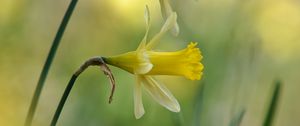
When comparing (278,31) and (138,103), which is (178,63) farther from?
(278,31)

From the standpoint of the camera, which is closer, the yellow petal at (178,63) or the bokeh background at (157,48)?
the yellow petal at (178,63)

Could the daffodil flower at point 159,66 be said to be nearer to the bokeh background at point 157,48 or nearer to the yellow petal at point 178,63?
the yellow petal at point 178,63

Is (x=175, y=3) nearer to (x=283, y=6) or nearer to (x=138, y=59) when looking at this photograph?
(x=283, y=6)

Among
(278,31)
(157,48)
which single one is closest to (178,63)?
(157,48)

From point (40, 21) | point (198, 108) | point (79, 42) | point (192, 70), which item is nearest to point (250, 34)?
point (79, 42)

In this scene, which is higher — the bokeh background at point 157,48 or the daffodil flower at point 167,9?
the daffodil flower at point 167,9

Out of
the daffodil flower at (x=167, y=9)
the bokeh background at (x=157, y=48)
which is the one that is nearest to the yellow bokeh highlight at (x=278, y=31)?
the bokeh background at (x=157, y=48)

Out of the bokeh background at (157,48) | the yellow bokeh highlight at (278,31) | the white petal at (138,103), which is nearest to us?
the white petal at (138,103)
